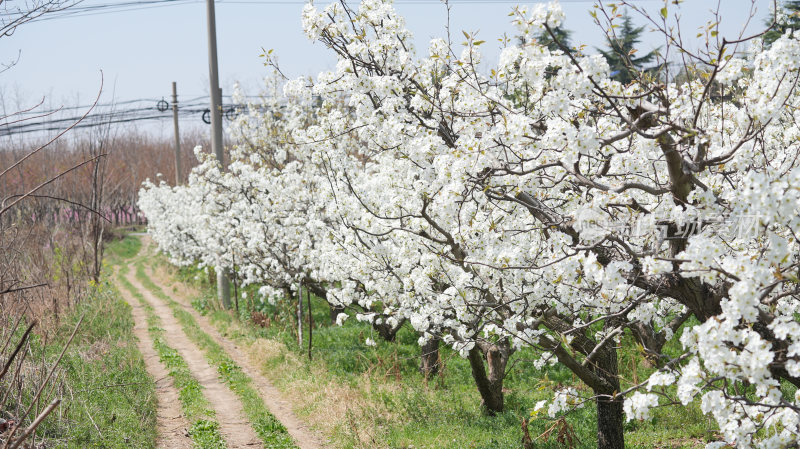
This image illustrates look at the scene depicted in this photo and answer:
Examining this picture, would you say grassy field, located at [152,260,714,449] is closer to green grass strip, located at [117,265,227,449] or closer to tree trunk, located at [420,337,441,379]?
tree trunk, located at [420,337,441,379]

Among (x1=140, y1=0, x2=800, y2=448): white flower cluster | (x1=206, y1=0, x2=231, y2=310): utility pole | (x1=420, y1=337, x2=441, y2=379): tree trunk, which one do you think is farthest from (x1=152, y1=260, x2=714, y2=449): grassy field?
(x1=206, y1=0, x2=231, y2=310): utility pole

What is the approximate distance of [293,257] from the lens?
43.8 feet

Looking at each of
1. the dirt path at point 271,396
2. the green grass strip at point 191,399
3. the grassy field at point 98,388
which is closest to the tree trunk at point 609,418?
the dirt path at point 271,396

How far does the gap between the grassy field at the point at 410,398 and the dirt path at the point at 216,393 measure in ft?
2.98

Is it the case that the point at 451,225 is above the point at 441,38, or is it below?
below

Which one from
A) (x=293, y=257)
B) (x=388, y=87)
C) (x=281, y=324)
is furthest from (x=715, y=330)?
(x=281, y=324)

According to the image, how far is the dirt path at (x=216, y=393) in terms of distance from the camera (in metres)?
8.51

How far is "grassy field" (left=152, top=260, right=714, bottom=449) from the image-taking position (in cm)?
807

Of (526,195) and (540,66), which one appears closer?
(540,66)

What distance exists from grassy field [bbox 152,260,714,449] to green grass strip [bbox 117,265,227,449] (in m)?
1.36

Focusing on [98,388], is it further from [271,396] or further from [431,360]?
[431,360]

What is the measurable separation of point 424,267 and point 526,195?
7.85 ft

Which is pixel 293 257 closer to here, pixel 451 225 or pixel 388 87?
pixel 451 225

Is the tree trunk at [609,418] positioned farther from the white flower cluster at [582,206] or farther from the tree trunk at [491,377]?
the tree trunk at [491,377]
